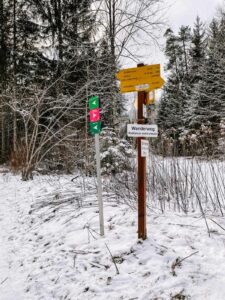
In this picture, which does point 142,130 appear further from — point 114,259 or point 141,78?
point 114,259

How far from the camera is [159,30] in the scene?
9500 millimetres

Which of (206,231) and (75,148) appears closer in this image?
(206,231)

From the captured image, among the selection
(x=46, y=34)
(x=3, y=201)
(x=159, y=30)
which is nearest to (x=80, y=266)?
(x=3, y=201)

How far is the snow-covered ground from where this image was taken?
81.4 inches

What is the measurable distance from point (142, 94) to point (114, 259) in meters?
1.77

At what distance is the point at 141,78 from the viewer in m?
2.69

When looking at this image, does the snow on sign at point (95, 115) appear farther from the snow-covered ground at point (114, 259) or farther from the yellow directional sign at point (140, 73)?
the snow-covered ground at point (114, 259)

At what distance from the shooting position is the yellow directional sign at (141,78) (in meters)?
2.63

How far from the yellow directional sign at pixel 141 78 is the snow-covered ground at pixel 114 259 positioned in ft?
5.51

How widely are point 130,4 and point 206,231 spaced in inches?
367

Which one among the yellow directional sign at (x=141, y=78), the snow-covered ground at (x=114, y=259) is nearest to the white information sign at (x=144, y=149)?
the yellow directional sign at (x=141, y=78)

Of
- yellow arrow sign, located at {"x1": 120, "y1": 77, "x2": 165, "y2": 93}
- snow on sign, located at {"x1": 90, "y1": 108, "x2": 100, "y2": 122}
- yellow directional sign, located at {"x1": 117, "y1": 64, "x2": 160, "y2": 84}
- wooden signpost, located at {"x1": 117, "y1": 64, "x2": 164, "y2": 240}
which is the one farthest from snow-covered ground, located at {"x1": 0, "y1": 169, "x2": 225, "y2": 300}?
yellow directional sign, located at {"x1": 117, "y1": 64, "x2": 160, "y2": 84}

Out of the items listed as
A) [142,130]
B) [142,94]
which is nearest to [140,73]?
[142,94]

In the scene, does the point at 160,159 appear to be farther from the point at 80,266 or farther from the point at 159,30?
the point at 159,30
